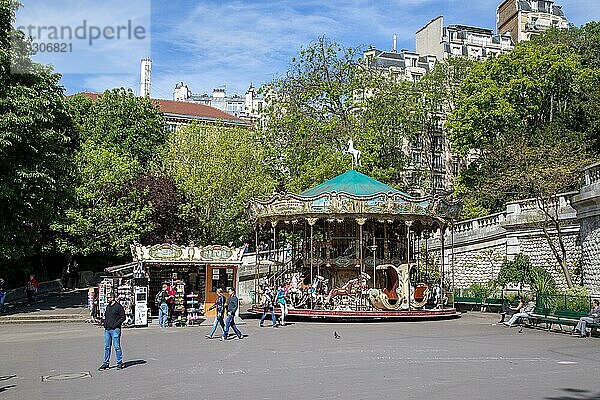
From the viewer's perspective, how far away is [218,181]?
45.4 m

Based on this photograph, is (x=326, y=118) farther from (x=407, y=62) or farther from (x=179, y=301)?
(x=407, y=62)

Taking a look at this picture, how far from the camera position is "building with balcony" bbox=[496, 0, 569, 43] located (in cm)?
7862

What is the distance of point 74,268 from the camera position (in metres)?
52.1

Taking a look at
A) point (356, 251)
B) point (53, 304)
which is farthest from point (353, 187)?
point (53, 304)

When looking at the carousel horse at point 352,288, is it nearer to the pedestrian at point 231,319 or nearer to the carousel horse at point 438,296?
the carousel horse at point 438,296

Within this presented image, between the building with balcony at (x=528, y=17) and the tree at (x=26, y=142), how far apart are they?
59.2m

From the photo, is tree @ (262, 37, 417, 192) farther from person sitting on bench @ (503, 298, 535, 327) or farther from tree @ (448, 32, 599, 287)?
person sitting on bench @ (503, 298, 535, 327)

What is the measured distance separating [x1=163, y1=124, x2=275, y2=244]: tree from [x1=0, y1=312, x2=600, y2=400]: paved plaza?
882 inches

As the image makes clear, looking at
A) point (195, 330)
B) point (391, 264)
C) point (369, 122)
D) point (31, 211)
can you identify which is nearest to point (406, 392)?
point (195, 330)

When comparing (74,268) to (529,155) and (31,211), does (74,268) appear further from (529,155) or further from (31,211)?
(529,155)

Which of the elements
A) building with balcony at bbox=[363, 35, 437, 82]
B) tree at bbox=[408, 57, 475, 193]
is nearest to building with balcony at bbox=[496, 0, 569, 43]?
building with balcony at bbox=[363, 35, 437, 82]

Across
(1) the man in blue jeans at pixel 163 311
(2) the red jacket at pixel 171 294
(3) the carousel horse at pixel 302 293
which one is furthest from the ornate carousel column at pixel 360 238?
(1) the man in blue jeans at pixel 163 311

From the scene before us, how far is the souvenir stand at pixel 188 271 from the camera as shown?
2778 centimetres

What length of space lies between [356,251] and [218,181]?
17.0 meters
